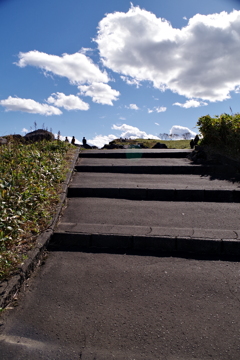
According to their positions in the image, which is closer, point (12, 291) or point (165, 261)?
point (12, 291)

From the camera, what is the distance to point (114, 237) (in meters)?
3.52

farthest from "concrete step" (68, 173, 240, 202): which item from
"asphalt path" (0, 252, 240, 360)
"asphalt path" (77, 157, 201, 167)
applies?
"asphalt path" (0, 252, 240, 360)

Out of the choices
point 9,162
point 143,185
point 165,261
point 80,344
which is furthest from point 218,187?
point 9,162

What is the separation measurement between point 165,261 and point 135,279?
502 millimetres

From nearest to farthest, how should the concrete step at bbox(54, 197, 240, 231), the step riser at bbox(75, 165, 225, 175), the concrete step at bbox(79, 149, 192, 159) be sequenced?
the concrete step at bbox(54, 197, 240, 231) → the step riser at bbox(75, 165, 225, 175) → the concrete step at bbox(79, 149, 192, 159)

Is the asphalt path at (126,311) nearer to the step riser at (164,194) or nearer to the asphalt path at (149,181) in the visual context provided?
the step riser at (164,194)

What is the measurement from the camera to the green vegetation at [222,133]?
7.11m

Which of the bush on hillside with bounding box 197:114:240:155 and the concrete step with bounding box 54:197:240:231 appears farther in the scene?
the bush on hillside with bounding box 197:114:240:155

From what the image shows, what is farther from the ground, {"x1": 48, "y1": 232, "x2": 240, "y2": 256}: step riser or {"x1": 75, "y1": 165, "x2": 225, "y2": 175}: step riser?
{"x1": 75, "y1": 165, "x2": 225, "y2": 175}: step riser

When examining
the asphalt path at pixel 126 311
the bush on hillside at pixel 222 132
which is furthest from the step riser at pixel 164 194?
the bush on hillside at pixel 222 132

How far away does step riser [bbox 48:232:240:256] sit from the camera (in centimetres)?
333

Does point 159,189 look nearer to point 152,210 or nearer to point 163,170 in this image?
point 152,210

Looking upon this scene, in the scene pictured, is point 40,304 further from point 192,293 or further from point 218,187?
point 218,187

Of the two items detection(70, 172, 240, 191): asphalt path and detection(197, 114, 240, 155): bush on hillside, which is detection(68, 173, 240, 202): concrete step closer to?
detection(70, 172, 240, 191): asphalt path
